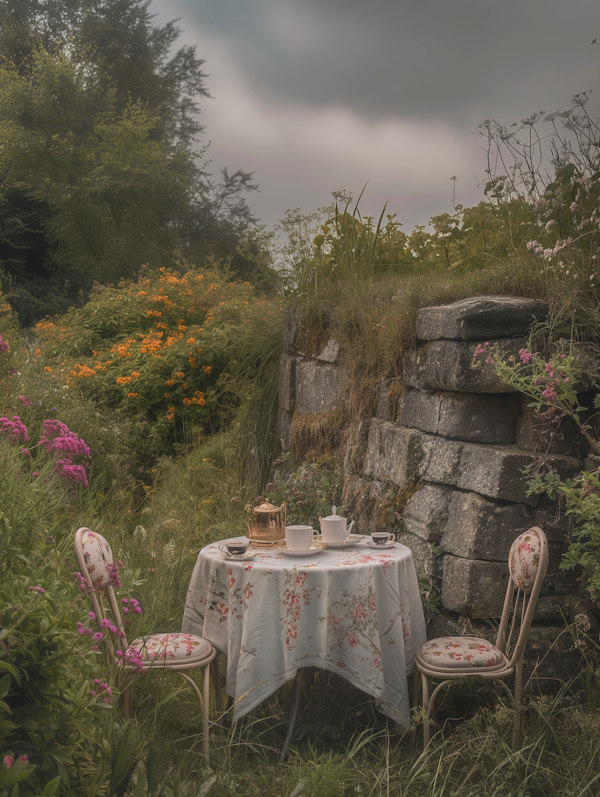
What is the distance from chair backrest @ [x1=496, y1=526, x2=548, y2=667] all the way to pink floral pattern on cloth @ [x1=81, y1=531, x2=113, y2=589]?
5.04 feet

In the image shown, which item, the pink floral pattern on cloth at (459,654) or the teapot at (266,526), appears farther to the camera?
the teapot at (266,526)

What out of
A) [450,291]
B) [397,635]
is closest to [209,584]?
[397,635]

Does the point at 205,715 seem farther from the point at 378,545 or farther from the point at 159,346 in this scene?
the point at 159,346

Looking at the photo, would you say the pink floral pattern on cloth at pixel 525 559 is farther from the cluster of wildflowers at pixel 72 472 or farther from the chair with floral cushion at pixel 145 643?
the cluster of wildflowers at pixel 72 472

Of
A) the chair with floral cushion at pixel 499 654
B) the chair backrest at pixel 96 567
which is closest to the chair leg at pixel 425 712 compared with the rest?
the chair with floral cushion at pixel 499 654

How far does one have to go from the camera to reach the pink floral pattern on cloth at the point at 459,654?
7.93ft

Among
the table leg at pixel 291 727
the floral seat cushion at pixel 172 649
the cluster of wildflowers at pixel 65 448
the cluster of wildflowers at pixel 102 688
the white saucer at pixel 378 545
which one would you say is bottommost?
the table leg at pixel 291 727

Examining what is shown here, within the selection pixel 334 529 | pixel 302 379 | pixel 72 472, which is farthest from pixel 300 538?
pixel 302 379

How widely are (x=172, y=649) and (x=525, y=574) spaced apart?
53.8 inches

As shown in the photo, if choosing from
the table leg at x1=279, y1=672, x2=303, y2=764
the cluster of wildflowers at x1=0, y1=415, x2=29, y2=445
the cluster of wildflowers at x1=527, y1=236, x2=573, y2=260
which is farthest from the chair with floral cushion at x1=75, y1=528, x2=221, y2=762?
the cluster of wildflowers at x1=527, y1=236, x2=573, y2=260

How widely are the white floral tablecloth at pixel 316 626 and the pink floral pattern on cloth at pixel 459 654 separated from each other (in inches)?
4.6

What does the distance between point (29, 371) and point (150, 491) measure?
1.73m

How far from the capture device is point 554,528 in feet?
9.24

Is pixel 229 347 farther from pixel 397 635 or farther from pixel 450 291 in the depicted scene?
pixel 397 635
